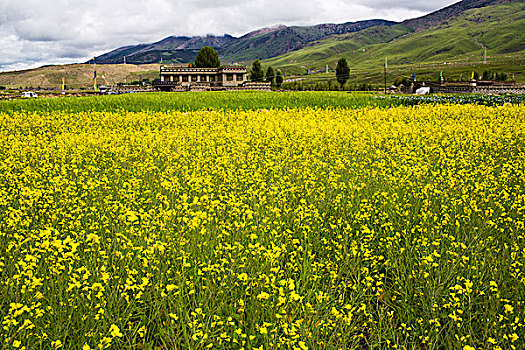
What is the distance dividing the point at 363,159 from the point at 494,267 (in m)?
5.16

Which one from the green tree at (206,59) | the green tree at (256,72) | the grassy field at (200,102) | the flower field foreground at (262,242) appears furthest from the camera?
the green tree at (206,59)

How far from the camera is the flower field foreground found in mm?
3443

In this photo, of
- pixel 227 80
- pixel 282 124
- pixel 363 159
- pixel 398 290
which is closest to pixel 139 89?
pixel 227 80

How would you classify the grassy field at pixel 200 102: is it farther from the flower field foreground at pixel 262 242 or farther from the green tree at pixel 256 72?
the green tree at pixel 256 72

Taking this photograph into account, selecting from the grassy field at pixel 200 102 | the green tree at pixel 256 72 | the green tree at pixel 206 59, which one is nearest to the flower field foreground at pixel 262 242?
the grassy field at pixel 200 102

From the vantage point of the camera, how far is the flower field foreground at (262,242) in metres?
3.44

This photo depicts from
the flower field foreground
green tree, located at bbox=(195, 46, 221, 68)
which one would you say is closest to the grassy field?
the flower field foreground

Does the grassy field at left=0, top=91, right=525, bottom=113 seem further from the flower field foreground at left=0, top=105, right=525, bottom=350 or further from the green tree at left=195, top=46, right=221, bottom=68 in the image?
the green tree at left=195, top=46, right=221, bottom=68

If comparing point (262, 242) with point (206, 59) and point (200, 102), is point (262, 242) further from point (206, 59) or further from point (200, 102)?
point (206, 59)

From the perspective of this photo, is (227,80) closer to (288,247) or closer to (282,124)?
(282,124)

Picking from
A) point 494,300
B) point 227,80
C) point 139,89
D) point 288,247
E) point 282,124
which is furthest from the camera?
point 227,80

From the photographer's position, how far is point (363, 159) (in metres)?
9.41

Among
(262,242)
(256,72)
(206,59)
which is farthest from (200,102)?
(206,59)

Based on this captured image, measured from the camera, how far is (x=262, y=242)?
4844 mm
